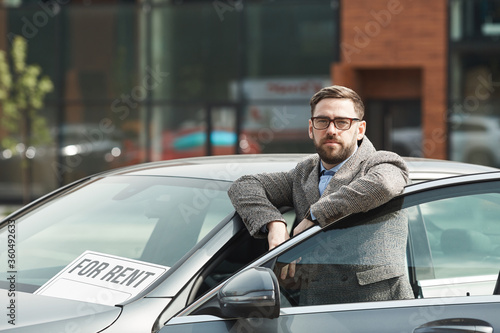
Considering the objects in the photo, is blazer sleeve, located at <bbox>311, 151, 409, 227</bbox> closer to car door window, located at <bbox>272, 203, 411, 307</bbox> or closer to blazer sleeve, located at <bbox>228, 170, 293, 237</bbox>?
car door window, located at <bbox>272, 203, 411, 307</bbox>

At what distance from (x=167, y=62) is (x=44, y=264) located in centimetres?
1287

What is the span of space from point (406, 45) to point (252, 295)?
1308cm

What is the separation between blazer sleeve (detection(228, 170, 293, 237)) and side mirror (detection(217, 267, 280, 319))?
44 centimetres

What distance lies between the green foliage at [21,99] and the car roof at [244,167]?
1183 cm

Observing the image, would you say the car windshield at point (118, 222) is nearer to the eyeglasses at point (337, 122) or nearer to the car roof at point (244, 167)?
the car roof at point (244, 167)

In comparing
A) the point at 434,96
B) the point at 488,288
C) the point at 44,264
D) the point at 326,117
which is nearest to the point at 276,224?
the point at 326,117

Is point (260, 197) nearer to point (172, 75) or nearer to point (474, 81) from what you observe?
point (474, 81)

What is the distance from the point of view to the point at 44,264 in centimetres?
326

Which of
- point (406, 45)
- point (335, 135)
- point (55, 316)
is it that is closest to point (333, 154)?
point (335, 135)

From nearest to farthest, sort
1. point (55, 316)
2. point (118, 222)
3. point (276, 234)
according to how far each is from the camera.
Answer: point (55, 316), point (276, 234), point (118, 222)

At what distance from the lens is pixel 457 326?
8.16ft

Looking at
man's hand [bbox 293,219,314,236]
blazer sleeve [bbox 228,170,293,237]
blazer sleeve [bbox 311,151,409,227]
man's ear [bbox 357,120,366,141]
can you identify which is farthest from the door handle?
man's ear [bbox 357,120,366,141]

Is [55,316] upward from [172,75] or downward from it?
downward

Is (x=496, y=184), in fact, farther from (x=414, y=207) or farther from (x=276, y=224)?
(x=276, y=224)
